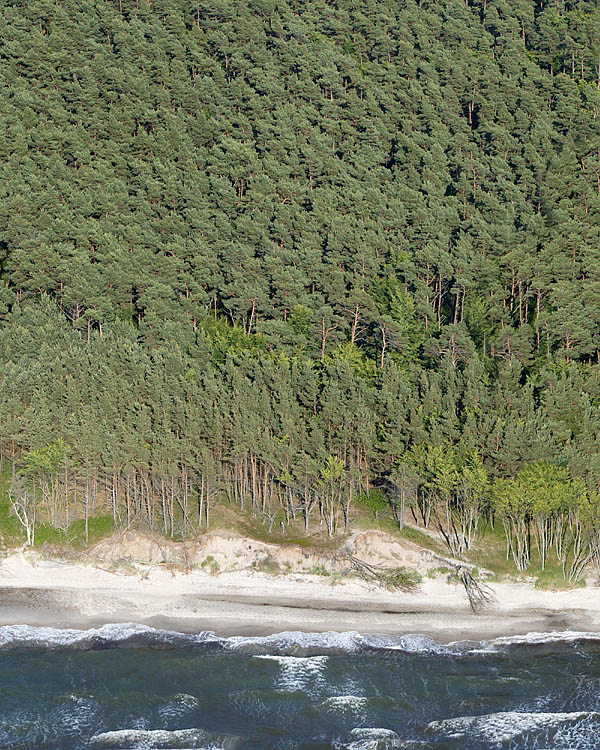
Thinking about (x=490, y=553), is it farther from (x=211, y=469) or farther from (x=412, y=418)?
(x=211, y=469)

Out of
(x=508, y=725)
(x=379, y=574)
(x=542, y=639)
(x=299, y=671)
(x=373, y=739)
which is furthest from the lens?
(x=379, y=574)

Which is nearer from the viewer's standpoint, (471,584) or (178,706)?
(178,706)

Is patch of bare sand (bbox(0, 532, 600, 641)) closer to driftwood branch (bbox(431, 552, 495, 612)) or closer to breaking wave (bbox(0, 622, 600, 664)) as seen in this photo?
driftwood branch (bbox(431, 552, 495, 612))

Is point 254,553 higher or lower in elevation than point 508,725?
higher

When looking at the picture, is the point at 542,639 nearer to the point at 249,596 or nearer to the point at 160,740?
the point at 249,596

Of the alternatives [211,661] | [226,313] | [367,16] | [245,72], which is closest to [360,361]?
[226,313]


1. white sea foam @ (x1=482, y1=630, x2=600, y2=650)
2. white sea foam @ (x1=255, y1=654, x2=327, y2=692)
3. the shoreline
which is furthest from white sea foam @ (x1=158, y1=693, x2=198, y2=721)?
white sea foam @ (x1=482, y1=630, x2=600, y2=650)

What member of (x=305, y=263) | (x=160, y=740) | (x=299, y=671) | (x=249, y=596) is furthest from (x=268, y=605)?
(x=305, y=263)
